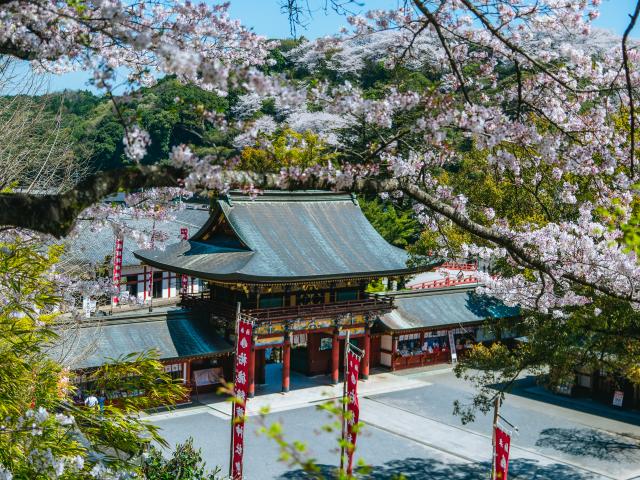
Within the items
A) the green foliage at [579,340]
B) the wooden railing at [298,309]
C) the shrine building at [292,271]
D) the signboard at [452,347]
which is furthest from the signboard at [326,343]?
the green foliage at [579,340]

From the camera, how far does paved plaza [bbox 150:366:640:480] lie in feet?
51.1

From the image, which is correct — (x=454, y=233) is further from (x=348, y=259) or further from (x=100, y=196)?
(x=100, y=196)

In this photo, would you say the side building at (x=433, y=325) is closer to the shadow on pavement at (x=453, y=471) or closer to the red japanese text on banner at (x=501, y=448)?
the shadow on pavement at (x=453, y=471)

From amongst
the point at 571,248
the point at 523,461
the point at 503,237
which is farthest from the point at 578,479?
the point at 503,237

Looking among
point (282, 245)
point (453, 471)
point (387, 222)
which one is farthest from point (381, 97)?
point (387, 222)

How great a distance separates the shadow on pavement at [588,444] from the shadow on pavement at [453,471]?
1295mm

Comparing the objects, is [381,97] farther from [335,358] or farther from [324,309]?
[335,358]

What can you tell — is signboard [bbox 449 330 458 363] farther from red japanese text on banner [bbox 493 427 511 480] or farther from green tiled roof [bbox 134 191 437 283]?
red japanese text on banner [bbox 493 427 511 480]

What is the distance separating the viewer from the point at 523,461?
16.1 m

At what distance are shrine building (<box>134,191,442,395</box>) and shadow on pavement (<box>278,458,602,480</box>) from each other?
5947mm

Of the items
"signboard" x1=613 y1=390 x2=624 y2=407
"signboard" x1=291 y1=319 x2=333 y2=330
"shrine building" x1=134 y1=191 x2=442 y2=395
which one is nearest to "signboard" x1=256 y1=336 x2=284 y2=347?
"shrine building" x1=134 y1=191 x2=442 y2=395

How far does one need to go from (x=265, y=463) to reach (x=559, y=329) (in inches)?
278

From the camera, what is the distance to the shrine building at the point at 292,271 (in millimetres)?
20609

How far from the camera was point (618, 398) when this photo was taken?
67.4 ft
